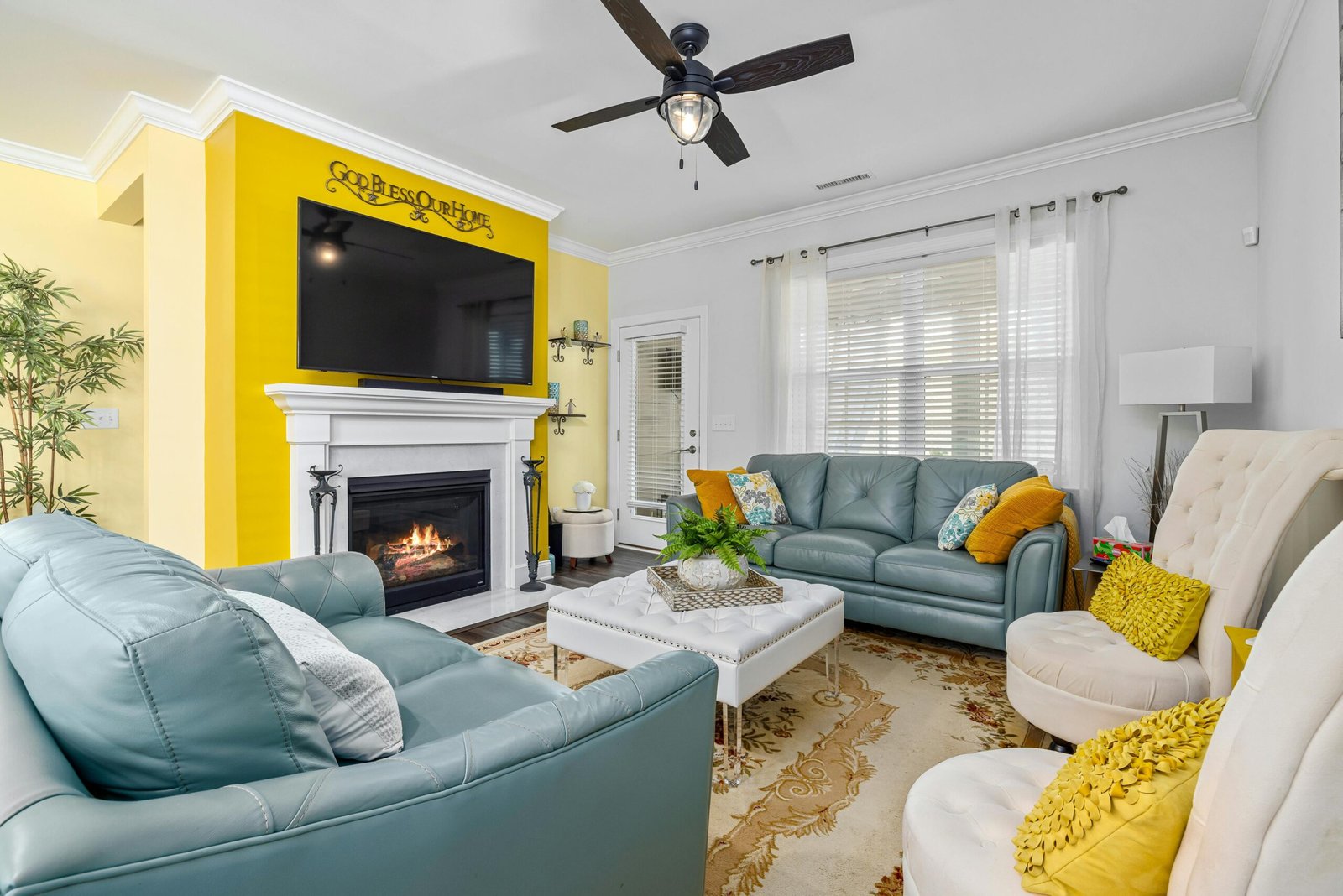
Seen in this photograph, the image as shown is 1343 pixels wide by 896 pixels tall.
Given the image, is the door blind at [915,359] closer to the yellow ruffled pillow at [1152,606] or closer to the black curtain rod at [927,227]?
the black curtain rod at [927,227]

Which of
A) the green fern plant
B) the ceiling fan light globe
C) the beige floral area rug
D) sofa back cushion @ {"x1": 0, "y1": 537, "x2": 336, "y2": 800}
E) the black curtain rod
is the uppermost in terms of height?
the black curtain rod

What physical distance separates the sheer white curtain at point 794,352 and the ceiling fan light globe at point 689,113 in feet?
7.87

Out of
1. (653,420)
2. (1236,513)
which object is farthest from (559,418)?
(1236,513)

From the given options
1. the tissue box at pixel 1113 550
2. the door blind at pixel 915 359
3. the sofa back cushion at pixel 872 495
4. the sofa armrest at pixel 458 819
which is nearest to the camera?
the sofa armrest at pixel 458 819

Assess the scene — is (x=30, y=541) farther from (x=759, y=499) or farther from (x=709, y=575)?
(x=759, y=499)

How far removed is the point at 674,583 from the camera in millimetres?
2443

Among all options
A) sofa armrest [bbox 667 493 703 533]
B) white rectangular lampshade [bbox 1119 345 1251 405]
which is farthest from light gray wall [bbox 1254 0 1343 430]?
sofa armrest [bbox 667 493 703 533]

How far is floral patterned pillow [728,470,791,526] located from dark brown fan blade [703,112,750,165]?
1.96 m

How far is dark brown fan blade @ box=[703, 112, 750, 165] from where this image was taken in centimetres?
261

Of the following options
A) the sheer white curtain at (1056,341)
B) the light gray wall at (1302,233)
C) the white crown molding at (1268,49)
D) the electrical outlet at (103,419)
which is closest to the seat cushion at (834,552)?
the sheer white curtain at (1056,341)

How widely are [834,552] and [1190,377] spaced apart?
1785 mm

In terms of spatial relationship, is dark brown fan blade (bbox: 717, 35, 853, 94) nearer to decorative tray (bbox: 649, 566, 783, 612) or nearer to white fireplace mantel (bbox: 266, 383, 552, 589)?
decorative tray (bbox: 649, 566, 783, 612)

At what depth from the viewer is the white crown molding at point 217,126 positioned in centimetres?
308

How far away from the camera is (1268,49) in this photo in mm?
2678
